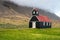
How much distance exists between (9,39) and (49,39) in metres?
8.34

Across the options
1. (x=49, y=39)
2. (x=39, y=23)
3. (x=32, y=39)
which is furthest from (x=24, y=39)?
(x=39, y=23)

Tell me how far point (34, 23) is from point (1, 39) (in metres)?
59.5

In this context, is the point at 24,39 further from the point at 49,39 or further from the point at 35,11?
the point at 35,11

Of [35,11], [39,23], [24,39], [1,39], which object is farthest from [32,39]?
[35,11]

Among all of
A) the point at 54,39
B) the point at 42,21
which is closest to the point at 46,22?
the point at 42,21

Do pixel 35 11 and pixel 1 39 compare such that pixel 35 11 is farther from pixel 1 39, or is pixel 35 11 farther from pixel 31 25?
pixel 1 39

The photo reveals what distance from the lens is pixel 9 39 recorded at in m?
51.8

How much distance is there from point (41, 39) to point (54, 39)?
282cm

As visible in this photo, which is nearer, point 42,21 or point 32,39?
point 32,39

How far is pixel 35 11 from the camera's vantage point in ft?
383

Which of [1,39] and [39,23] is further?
[39,23]

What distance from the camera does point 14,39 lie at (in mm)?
51906

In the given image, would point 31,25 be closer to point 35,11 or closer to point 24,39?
point 35,11

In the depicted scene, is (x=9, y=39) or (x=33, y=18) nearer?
(x=9, y=39)
